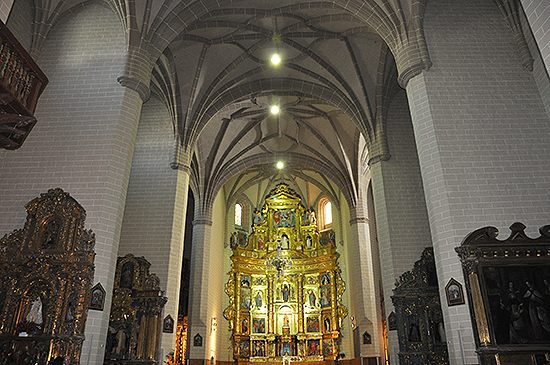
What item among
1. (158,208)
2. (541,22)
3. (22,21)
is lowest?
(541,22)

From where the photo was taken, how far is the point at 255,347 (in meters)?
24.4

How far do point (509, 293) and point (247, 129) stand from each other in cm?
1524

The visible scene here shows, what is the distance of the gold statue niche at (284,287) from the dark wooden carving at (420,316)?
11.1 metres

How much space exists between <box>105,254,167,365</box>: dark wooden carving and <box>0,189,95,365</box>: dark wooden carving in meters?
3.84

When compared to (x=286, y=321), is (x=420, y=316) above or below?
below

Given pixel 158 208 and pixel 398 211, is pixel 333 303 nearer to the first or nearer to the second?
pixel 398 211

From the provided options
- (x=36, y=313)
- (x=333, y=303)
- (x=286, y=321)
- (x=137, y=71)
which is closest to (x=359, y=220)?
(x=333, y=303)

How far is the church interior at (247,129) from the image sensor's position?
834 cm

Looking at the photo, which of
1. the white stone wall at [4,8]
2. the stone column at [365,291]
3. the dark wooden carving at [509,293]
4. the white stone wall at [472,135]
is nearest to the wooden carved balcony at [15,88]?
the white stone wall at [4,8]

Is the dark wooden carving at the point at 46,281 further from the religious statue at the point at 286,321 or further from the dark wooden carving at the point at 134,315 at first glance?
the religious statue at the point at 286,321

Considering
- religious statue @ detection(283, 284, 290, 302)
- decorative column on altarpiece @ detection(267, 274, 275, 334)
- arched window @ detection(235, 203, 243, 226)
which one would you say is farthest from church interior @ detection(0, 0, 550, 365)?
arched window @ detection(235, 203, 243, 226)

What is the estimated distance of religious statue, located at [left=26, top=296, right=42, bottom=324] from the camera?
8.71m

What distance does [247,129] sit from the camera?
21578 mm

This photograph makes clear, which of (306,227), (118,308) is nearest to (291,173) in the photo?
(306,227)
